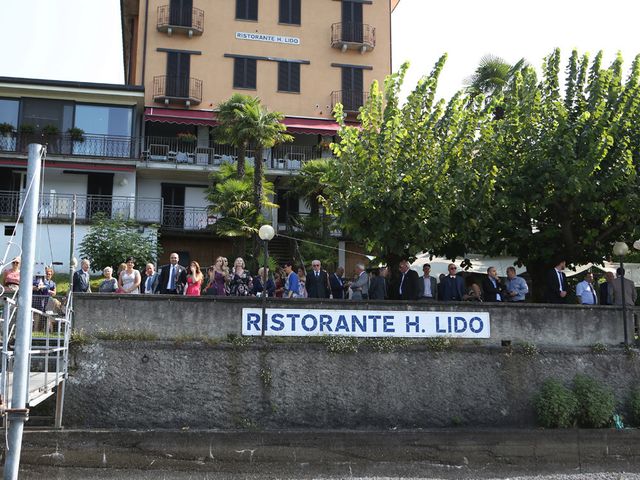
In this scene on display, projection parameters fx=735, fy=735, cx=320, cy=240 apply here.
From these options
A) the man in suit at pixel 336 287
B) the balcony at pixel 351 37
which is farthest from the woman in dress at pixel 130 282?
the balcony at pixel 351 37

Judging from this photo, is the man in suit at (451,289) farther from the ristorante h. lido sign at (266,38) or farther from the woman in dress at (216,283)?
the ristorante h. lido sign at (266,38)

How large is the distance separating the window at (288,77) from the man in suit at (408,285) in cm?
1922

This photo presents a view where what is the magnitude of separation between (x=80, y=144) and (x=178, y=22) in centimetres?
671

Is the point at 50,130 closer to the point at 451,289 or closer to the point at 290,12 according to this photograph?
the point at 290,12

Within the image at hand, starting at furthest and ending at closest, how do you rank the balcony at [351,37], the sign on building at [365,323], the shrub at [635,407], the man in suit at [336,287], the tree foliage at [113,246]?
the balcony at [351,37] < the tree foliage at [113,246] < the man in suit at [336,287] < the shrub at [635,407] < the sign on building at [365,323]

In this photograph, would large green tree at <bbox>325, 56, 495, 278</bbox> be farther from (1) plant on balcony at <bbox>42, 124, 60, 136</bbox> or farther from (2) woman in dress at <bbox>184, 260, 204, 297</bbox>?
(1) plant on balcony at <bbox>42, 124, 60, 136</bbox>

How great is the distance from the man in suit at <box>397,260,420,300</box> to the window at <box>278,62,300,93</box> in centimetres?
1922

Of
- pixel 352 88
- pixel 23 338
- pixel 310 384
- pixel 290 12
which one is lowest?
pixel 310 384

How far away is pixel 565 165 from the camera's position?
15602 mm

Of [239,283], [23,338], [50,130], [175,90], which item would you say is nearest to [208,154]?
[175,90]

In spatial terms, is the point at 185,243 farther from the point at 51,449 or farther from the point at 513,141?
the point at 51,449

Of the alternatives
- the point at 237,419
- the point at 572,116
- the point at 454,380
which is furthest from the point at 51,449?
the point at 572,116

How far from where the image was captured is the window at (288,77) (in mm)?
32125

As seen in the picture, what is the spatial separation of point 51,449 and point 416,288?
23.5 feet
